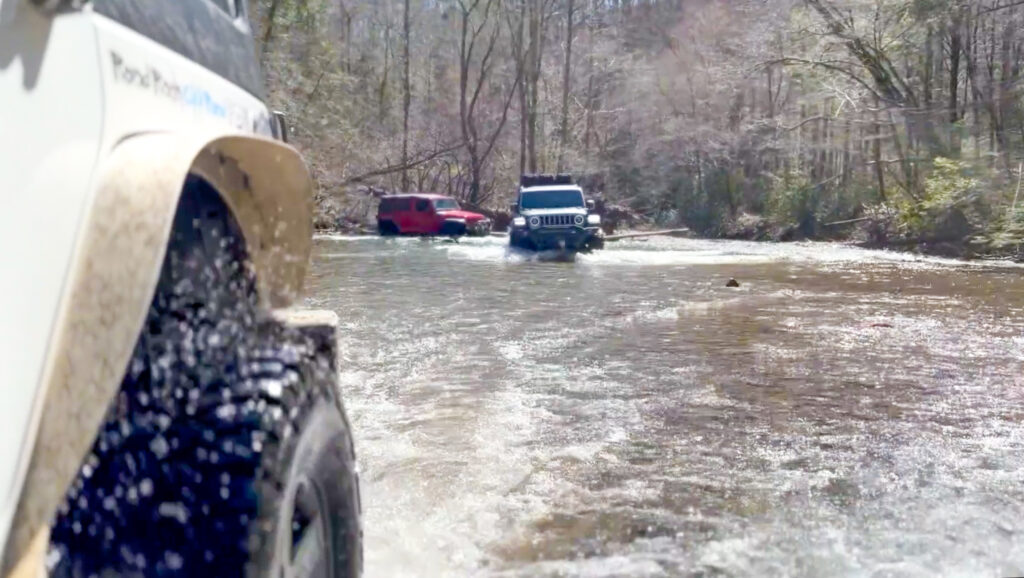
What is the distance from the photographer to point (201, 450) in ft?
6.07

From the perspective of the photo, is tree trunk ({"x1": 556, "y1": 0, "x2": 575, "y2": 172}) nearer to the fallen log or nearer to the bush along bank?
the bush along bank

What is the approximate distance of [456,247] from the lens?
2731cm

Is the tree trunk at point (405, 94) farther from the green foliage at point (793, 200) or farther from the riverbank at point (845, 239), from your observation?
the green foliage at point (793, 200)

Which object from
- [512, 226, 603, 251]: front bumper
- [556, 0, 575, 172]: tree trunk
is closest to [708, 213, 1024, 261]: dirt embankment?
[512, 226, 603, 251]: front bumper

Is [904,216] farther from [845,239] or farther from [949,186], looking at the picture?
[845,239]

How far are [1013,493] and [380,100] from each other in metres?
45.2

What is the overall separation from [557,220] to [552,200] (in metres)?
1.11

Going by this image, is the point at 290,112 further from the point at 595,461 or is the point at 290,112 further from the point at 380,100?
the point at 595,461

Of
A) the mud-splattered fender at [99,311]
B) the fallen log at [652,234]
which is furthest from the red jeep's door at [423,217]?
the mud-splattered fender at [99,311]

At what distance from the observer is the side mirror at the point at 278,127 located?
3207 mm

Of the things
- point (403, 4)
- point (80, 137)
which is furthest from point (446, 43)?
point (80, 137)

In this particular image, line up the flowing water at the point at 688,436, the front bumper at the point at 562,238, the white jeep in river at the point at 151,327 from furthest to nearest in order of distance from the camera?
the front bumper at the point at 562,238 → the flowing water at the point at 688,436 → the white jeep in river at the point at 151,327

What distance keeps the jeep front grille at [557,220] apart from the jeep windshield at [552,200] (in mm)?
786

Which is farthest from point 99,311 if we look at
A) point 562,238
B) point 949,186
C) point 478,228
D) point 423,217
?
point 423,217
